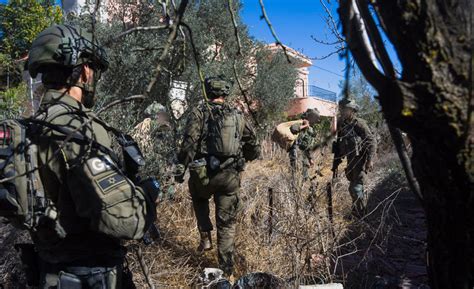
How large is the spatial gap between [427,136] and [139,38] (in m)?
7.19

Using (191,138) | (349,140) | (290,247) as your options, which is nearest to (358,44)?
(290,247)

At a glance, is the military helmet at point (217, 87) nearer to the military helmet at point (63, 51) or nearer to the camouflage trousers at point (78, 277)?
the military helmet at point (63, 51)

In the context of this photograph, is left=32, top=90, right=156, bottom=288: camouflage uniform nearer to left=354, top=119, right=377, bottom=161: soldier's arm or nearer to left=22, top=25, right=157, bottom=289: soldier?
left=22, top=25, right=157, bottom=289: soldier

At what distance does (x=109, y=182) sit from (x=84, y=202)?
119mm

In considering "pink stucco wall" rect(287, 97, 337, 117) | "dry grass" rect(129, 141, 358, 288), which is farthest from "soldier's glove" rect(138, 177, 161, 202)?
"pink stucco wall" rect(287, 97, 337, 117)

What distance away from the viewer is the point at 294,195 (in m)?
3.63

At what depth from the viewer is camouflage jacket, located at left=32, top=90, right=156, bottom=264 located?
5.69ft

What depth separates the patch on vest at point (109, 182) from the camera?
1.73 meters

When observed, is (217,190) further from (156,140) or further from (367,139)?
(367,139)

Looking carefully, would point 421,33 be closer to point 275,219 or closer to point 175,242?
point 275,219

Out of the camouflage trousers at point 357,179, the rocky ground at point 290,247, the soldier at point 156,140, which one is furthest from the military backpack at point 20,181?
the camouflage trousers at point 357,179

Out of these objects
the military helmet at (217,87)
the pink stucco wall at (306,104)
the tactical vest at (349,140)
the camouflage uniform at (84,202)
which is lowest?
the camouflage uniform at (84,202)

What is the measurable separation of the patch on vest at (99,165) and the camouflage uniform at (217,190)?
7.80 ft

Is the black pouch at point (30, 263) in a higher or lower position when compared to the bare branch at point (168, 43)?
lower
